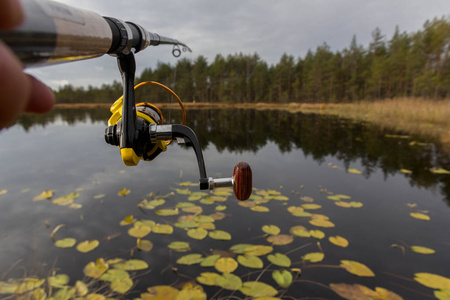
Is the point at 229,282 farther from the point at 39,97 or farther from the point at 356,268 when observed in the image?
the point at 39,97

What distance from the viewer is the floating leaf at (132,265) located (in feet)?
8.04

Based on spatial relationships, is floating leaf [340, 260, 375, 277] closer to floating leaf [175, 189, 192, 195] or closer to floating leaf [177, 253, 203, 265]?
floating leaf [177, 253, 203, 265]

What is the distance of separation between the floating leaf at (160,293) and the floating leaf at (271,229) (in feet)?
4.22

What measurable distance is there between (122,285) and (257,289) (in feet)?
3.83

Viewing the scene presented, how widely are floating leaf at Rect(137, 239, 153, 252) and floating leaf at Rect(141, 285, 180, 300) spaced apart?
1.94ft

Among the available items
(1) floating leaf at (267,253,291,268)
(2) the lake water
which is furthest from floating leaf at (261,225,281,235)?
(1) floating leaf at (267,253,291,268)

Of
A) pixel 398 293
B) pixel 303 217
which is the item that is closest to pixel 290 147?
pixel 303 217

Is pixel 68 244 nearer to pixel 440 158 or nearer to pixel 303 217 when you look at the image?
pixel 303 217

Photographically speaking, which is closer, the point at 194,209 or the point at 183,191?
the point at 194,209

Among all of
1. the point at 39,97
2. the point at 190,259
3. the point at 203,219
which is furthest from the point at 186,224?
the point at 39,97

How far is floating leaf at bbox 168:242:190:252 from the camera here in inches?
109

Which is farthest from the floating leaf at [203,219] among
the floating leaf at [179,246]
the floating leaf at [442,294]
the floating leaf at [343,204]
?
the floating leaf at [442,294]

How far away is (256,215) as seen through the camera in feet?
11.5

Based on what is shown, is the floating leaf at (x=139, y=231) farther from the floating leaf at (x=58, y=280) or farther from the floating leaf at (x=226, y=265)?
the floating leaf at (x=226, y=265)
